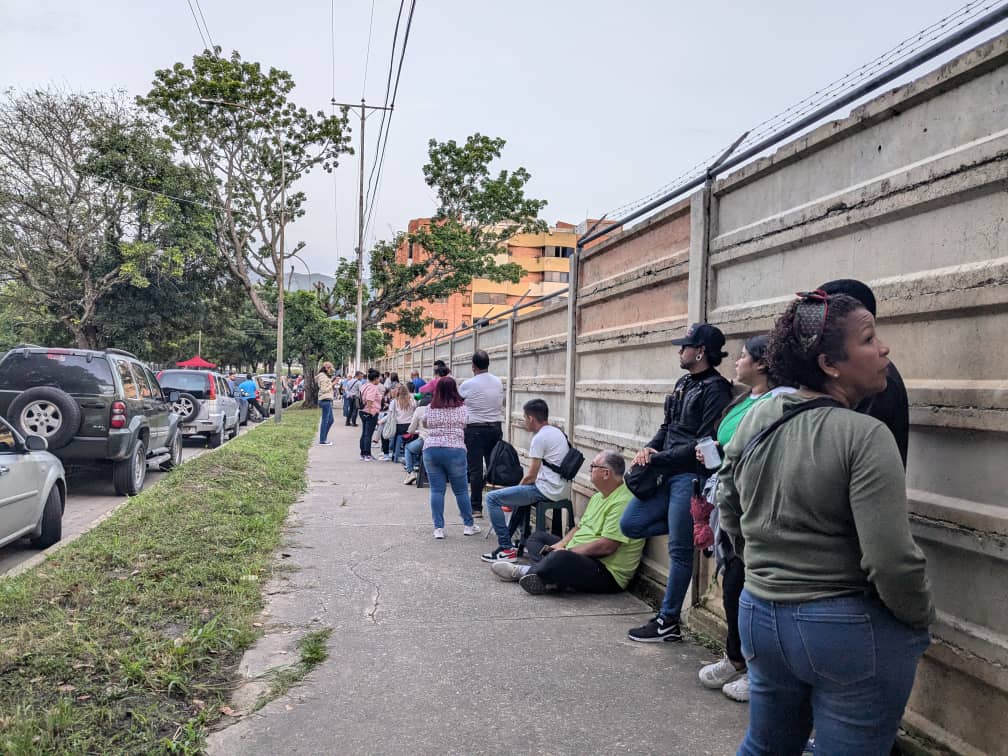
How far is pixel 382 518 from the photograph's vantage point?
878 centimetres

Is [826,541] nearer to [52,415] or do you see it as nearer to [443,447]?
[443,447]

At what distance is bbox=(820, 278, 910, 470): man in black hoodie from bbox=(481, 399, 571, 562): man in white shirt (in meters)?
3.98

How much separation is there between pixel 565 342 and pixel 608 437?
1749mm

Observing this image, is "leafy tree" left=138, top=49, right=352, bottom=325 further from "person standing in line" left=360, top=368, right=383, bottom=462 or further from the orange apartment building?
the orange apartment building

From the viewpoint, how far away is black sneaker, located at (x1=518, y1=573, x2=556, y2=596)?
564 centimetres

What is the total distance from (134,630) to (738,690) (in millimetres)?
3396

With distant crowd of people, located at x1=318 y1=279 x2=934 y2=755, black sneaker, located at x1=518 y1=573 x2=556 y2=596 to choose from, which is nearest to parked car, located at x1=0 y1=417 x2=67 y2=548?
black sneaker, located at x1=518 y1=573 x2=556 y2=596

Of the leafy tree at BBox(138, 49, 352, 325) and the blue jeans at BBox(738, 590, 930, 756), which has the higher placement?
the leafy tree at BBox(138, 49, 352, 325)

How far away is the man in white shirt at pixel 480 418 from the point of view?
29.3 feet

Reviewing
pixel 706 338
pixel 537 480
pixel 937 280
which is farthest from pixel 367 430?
pixel 937 280

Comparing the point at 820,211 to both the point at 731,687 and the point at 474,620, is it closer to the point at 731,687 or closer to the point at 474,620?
the point at 731,687

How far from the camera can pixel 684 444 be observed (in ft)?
14.7

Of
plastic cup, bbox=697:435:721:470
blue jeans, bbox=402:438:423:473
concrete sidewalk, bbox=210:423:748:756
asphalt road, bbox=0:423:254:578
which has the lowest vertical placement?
asphalt road, bbox=0:423:254:578

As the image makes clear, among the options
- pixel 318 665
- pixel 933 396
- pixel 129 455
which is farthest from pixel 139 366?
pixel 933 396
